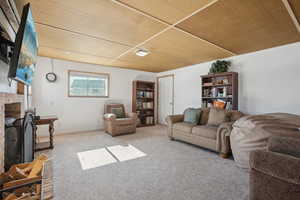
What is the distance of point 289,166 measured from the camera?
107cm

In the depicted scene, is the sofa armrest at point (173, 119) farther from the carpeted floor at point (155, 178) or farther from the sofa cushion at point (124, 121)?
the sofa cushion at point (124, 121)

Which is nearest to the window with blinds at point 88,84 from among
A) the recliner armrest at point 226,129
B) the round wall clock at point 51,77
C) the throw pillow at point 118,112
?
the round wall clock at point 51,77

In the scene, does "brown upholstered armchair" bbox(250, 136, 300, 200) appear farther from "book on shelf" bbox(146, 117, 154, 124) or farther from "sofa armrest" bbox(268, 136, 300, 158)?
"book on shelf" bbox(146, 117, 154, 124)

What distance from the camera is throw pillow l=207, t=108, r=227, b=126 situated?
9.71 feet

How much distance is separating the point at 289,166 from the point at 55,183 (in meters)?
2.48

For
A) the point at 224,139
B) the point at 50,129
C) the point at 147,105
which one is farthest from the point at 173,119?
the point at 50,129

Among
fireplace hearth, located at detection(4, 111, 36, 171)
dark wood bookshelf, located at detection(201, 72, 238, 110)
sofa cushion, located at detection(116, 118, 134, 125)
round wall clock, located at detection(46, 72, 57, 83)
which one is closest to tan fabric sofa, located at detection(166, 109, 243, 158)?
dark wood bookshelf, located at detection(201, 72, 238, 110)

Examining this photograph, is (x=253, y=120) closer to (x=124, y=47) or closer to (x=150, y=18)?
(x=150, y=18)

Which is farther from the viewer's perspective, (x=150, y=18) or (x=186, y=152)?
(x=186, y=152)

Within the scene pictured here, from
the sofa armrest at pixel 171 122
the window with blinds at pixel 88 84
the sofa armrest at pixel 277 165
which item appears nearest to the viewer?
the sofa armrest at pixel 277 165

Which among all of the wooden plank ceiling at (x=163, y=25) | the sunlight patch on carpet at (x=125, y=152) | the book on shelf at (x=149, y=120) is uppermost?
the wooden plank ceiling at (x=163, y=25)

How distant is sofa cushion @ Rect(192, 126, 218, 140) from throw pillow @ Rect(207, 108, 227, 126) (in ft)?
0.79

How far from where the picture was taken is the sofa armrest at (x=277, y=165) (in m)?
1.05

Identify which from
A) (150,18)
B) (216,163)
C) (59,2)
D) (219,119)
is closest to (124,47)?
(150,18)
